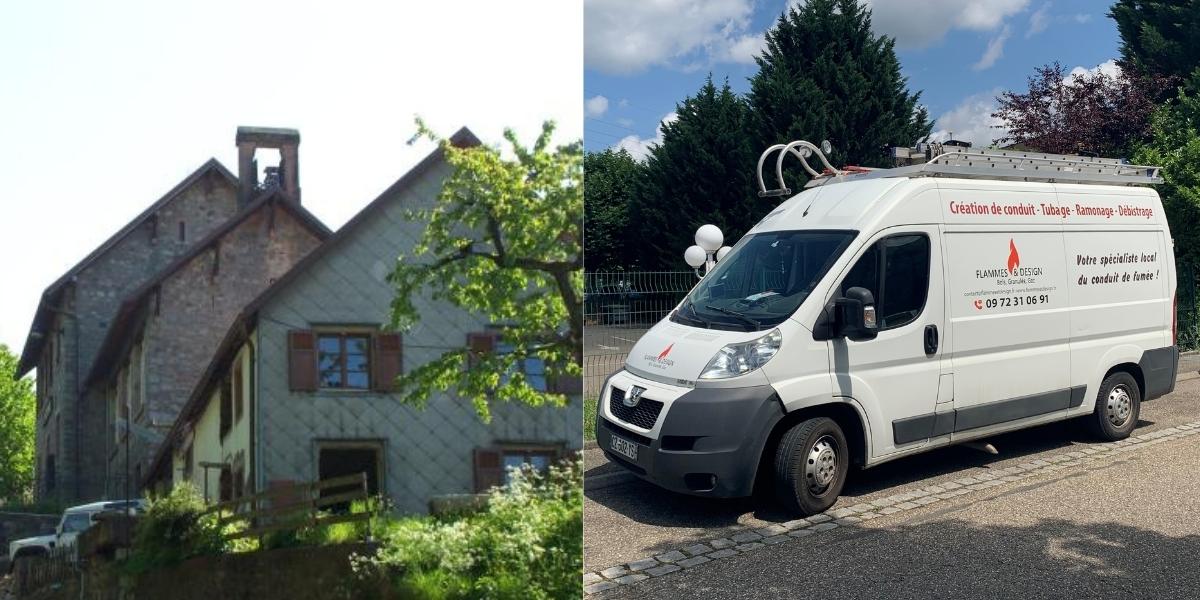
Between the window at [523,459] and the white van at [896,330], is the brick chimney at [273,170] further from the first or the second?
the white van at [896,330]

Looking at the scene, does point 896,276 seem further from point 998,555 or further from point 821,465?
point 998,555

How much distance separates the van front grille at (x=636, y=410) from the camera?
6.43 metres

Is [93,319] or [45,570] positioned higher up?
[93,319]

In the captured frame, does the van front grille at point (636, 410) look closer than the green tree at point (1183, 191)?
Yes

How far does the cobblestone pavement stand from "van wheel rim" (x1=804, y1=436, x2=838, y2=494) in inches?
7.8

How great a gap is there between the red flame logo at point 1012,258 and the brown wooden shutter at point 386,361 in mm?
7352

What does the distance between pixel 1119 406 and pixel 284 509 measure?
30.2 feet

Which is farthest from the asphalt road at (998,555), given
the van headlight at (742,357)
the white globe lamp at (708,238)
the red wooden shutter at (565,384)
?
the white globe lamp at (708,238)

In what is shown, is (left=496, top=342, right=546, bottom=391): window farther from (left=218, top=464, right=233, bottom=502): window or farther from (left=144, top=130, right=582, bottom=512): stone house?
(left=218, top=464, right=233, bottom=502): window

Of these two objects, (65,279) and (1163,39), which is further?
(1163,39)

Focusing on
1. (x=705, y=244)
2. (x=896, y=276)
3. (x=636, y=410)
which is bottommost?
(x=636, y=410)

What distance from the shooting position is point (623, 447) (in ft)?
21.7

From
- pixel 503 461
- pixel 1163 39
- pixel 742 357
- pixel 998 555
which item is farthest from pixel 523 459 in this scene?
pixel 1163 39

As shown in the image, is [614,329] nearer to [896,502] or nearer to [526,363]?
[896,502]
